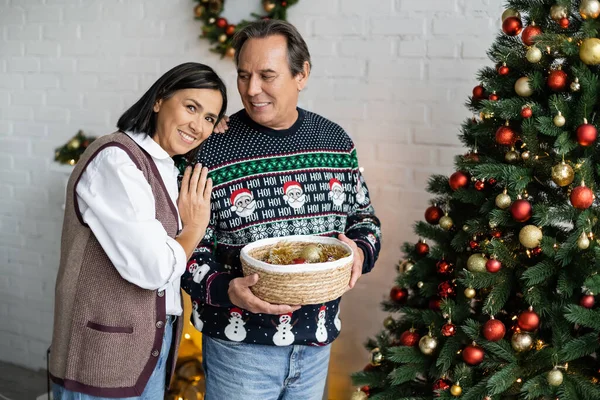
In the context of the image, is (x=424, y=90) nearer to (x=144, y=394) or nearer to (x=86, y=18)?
(x=144, y=394)

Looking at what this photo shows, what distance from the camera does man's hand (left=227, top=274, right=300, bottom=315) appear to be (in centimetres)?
144

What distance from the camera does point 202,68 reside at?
1.55 m

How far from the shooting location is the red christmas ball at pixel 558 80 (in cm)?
Answer: 150

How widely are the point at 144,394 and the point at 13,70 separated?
2277 mm

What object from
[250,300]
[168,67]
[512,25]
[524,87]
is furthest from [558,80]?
[168,67]

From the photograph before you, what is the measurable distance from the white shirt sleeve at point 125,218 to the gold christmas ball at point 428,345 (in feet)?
2.36

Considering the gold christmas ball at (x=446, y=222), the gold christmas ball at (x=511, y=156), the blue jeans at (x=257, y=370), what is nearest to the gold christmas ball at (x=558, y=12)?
the gold christmas ball at (x=511, y=156)

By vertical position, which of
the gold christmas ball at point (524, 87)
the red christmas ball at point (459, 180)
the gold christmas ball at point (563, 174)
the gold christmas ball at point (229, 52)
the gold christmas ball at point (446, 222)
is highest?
the gold christmas ball at point (229, 52)

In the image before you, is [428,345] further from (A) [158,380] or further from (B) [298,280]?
(A) [158,380]

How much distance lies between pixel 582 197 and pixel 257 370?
879mm

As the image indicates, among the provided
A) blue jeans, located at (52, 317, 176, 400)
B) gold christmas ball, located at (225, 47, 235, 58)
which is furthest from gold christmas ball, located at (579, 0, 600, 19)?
gold christmas ball, located at (225, 47, 235, 58)

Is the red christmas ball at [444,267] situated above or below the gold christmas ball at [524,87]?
below

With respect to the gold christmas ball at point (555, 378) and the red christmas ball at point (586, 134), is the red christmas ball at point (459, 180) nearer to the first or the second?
the red christmas ball at point (586, 134)

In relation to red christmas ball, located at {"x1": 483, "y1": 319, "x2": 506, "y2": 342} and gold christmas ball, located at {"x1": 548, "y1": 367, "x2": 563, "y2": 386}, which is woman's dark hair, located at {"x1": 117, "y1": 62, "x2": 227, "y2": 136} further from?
gold christmas ball, located at {"x1": 548, "y1": 367, "x2": 563, "y2": 386}
